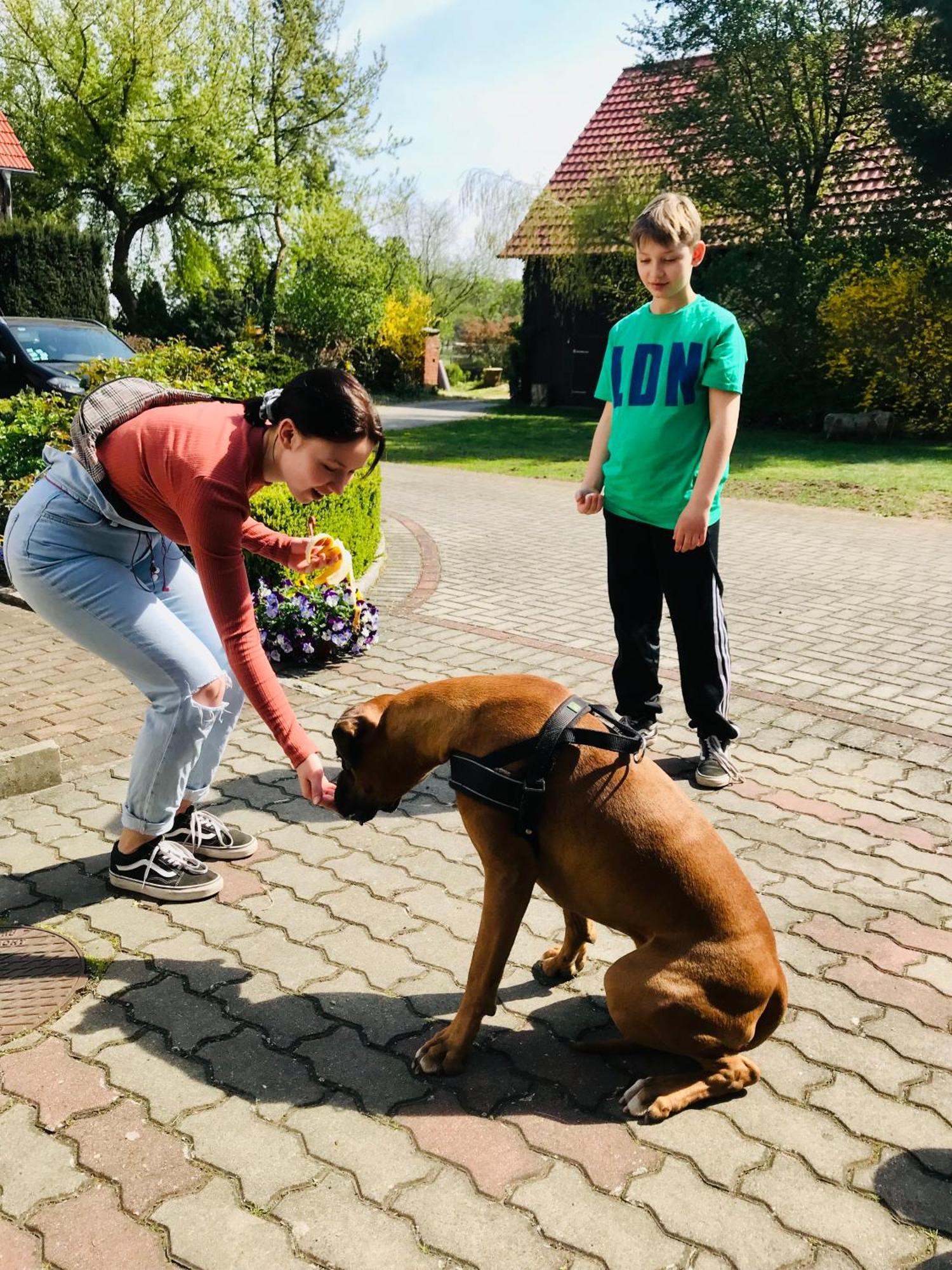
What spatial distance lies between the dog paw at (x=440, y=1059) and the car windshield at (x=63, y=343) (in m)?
13.9

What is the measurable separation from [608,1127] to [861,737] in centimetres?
353

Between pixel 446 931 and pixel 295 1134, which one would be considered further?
pixel 446 931

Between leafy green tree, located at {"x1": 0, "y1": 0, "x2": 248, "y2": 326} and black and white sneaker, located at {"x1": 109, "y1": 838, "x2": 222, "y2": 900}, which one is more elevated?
leafy green tree, located at {"x1": 0, "y1": 0, "x2": 248, "y2": 326}

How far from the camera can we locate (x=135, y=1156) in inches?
101

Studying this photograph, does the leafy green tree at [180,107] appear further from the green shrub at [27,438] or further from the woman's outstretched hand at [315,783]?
the woman's outstretched hand at [315,783]

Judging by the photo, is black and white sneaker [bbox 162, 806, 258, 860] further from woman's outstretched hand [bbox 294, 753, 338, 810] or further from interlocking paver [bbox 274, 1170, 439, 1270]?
interlocking paver [bbox 274, 1170, 439, 1270]

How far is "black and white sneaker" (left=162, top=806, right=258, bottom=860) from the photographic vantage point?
13.4 feet

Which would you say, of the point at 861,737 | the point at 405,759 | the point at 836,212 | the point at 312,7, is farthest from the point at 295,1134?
the point at 312,7

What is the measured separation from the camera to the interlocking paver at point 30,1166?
2.44 meters

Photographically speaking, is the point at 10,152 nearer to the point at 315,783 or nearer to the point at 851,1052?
the point at 315,783

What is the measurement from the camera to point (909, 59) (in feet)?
68.0

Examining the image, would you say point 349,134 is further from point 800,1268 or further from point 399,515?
point 800,1268

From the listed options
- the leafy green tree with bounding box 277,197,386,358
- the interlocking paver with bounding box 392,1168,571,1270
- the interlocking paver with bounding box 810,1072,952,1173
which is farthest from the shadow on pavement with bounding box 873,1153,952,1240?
the leafy green tree with bounding box 277,197,386,358

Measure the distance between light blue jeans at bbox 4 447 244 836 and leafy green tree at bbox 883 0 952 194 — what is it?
2061 centimetres
